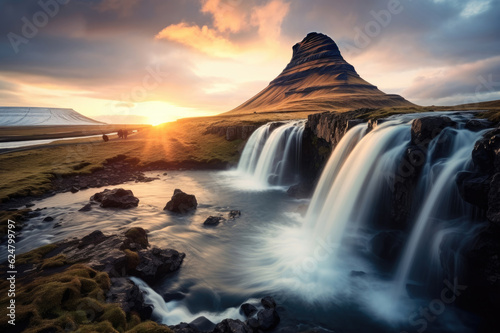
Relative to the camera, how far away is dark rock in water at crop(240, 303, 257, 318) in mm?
10344

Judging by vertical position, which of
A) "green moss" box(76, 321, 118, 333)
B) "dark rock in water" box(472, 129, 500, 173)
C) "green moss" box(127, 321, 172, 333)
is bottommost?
"green moss" box(127, 321, 172, 333)

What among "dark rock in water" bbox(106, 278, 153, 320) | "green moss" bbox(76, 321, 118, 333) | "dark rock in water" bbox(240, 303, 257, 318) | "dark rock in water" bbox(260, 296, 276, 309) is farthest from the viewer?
"dark rock in water" bbox(260, 296, 276, 309)

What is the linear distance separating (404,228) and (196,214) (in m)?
17.1

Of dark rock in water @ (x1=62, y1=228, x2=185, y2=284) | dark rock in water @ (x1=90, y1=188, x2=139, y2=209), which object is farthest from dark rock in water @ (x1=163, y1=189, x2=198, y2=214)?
dark rock in water @ (x1=62, y1=228, x2=185, y2=284)

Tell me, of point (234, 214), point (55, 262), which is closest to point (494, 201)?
point (234, 214)

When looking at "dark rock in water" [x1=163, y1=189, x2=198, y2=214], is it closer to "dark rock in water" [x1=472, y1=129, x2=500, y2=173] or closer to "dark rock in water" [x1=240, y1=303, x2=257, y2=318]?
"dark rock in water" [x1=240, y1=303, x2=257, y2=318]

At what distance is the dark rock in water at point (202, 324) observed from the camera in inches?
371

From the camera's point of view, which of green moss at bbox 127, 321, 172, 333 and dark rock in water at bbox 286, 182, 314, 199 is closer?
green moss at bbox 127, 321, 172, 333

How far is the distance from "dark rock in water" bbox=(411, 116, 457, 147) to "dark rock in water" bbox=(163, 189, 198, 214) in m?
19.7

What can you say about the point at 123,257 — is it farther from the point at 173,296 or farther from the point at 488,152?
the point at 488,152

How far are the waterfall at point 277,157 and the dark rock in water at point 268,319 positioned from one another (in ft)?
82.3

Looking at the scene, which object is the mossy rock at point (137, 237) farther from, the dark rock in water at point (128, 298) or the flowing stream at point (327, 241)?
the dark rock in water at point (128, 298)

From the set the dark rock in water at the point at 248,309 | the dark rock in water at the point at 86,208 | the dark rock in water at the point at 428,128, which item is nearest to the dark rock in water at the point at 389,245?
the dark rock in water at the point at 428,128

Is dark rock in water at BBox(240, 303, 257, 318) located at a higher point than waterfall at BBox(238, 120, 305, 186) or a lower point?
lower
